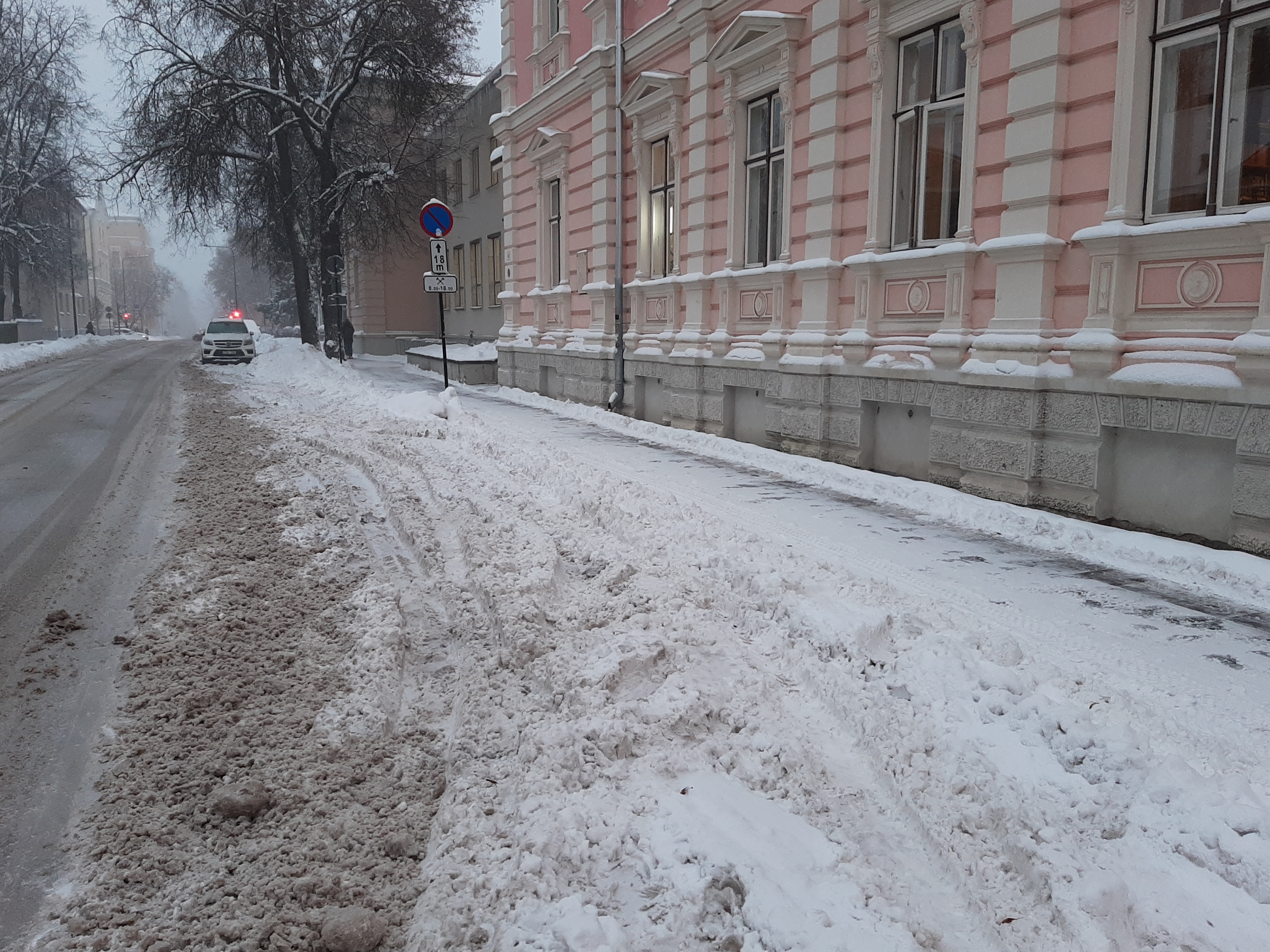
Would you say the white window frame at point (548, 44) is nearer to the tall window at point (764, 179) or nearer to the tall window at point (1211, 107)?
the tall window at point (764, 179)

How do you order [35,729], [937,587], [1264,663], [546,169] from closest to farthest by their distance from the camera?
[35,729] → [1264,663] → [937,587] → [546,169]

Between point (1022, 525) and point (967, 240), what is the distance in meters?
2.75

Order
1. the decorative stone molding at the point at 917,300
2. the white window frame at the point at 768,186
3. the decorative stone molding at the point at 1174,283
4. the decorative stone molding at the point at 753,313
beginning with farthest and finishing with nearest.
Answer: the white window frame at the point at 768,186, the decorative stone molding at the point at 753,313, the decorative stone molding at the point at 917,300, the decorative stone molding at the point at 1174,283

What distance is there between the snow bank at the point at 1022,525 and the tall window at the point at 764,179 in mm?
2522

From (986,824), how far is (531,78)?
60.1 feet

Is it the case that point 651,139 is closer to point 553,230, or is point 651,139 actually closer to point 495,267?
point 553,230

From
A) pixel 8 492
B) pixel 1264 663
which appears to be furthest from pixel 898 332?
pixel 8 492

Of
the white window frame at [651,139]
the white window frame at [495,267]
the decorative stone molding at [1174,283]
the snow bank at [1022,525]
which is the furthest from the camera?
the white window frame at [495,267]

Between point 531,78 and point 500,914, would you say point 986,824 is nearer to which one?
point 500,914

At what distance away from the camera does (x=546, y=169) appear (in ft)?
57.6

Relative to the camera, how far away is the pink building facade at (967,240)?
→ 6.20m

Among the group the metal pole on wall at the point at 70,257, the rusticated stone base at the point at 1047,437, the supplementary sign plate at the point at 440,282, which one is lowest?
the rusticated stone base at the point at 1047,437

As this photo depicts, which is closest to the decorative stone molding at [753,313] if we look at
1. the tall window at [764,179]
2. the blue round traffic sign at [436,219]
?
the tall window at [764,179]

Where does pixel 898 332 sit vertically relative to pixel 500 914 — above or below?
above
